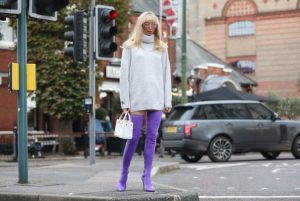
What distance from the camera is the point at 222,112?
1873 cm

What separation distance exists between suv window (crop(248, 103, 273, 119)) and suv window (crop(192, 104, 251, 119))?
0.54 feet

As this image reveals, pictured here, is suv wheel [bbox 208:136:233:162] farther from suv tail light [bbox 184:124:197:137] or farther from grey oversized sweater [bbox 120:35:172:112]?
grey oversized sweater [bbox 120:35:172:112]

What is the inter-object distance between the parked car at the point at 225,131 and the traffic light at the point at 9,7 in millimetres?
9525

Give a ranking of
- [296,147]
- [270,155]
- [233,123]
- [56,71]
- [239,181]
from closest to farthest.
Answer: [239,181]
[233,123]
[296,147]
[270,155]
[56,71]

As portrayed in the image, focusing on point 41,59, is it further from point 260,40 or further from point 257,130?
point 260,40

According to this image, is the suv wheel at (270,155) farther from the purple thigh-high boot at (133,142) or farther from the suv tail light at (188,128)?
the purple thigh-high boot at (133,142)

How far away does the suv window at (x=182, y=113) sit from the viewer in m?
18.4

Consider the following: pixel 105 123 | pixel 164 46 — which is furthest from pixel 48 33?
pixel 164 46

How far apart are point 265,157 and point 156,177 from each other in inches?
341

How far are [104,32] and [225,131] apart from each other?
573 centimetres

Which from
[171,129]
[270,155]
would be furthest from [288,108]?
[171,129]

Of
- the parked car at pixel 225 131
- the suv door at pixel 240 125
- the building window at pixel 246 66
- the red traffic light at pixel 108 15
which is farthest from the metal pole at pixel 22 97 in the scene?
the building window at pixel 246 66

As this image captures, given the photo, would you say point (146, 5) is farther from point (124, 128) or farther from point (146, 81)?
point (124, 128)

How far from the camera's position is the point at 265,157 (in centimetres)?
2066
